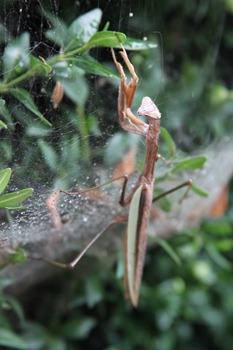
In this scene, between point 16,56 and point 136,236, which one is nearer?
point 16,56

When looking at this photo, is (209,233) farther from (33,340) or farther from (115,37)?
(115,37)

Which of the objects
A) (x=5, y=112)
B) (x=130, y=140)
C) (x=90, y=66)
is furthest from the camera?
(x=130, y=140)

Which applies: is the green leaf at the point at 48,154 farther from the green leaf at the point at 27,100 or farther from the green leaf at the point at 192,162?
the green leaf at the point at 192,162

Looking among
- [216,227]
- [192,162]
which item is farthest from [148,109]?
[216,227]

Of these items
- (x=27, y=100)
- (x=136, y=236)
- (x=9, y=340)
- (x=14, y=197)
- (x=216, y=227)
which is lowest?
(x=216, y=227)

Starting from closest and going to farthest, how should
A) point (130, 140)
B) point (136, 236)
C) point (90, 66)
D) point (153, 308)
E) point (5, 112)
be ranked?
point (5, 112) → point (90, 66) → point (136, 236) → point (130, 140) → point (153, 308)

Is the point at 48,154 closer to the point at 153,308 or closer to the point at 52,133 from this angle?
the point at 52,133

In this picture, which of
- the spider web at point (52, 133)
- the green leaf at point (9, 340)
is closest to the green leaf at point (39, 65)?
the spider web at point (52, 133)
